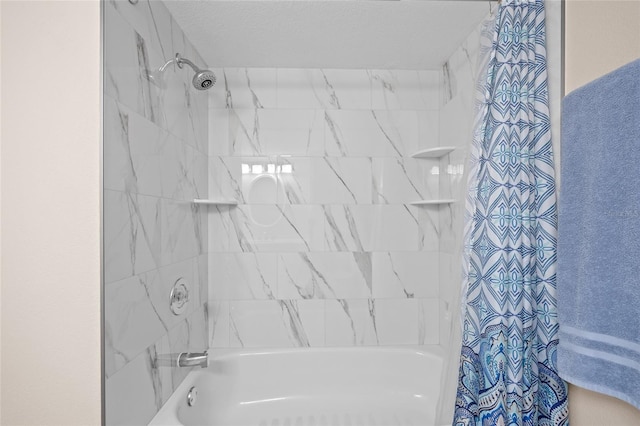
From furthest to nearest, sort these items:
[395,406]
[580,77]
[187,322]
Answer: [395,406] → [187,322] → [580,77]

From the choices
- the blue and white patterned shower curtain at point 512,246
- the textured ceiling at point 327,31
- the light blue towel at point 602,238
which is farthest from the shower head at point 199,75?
the light blue towel at point 602,238

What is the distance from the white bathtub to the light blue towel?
139 centimetres

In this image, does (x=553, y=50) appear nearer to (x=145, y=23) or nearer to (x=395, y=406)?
(x=145, y=23)

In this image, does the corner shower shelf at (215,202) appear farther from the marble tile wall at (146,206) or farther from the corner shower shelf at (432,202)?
the corner shower shelf at (432,202)

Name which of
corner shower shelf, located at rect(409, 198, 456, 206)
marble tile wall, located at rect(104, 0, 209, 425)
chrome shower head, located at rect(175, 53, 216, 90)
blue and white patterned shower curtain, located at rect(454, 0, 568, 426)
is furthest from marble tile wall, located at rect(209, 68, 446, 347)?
blue and white patterned shower curtain, located at rect(454, 0, 568, 426)

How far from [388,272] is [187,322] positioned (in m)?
1.17

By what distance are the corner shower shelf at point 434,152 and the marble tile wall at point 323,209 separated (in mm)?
66

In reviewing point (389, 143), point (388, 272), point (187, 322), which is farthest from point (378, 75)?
point (187, 322)

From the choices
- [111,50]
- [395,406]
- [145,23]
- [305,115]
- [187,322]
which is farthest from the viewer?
[305,115]

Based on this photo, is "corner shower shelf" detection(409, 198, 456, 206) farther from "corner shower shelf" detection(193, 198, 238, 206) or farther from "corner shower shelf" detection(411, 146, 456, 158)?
"corner shower shelf" detection(193, 198, 238, 206)

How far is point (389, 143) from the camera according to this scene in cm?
246

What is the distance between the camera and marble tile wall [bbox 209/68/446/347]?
2432 millimetres

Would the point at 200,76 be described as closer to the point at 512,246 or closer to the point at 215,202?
the point at 215,202

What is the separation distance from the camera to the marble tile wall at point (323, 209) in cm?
243
